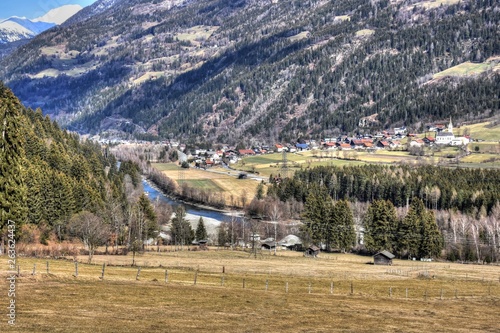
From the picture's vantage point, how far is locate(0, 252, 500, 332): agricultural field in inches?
1606

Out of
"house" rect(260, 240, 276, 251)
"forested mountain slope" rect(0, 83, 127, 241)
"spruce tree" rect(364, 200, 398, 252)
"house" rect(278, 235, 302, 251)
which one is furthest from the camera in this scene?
"house" rect(278, 235, 302, 251)

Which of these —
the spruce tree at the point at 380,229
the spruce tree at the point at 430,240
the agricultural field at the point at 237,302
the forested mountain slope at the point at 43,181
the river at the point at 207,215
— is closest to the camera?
the agricultural field at the point at 237,302

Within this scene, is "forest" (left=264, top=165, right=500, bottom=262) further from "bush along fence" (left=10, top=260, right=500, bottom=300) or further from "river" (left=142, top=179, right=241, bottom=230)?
"bush along fence" (left=10, top=260, right=500, bottom=300)

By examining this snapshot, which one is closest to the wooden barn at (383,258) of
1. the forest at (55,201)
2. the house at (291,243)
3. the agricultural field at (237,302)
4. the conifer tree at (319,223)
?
the conifer tree at (319,223)

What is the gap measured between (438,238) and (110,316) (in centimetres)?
10451

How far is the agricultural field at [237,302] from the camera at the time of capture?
4078cm

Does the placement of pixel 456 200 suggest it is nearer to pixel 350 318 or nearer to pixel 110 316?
pixel 350 318

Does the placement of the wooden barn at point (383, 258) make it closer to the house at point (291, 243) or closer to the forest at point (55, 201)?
the house at point (291, 243)

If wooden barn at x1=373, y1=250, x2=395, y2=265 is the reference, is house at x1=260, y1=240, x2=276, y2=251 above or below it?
above

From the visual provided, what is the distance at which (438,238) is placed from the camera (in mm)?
131125

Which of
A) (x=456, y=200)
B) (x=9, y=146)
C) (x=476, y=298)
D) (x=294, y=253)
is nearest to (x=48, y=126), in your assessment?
(x=294, y=253)

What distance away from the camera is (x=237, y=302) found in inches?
2048

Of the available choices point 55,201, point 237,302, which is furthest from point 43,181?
point 237,302

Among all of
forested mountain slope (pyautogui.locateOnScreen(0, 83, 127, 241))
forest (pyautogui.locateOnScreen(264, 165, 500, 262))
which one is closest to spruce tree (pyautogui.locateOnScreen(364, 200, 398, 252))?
forest (pyautogui.locateOnScreen(264, 165, 500, 262))
